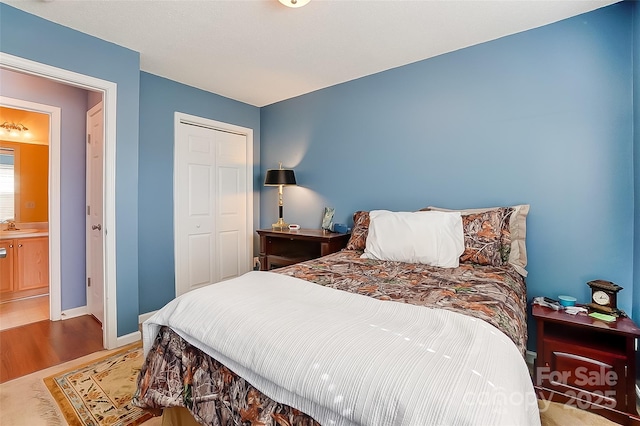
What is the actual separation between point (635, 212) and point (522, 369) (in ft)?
5.71

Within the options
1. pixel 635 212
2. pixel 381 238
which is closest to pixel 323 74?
pixel 381 238

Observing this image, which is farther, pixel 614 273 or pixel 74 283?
pixel 74 283

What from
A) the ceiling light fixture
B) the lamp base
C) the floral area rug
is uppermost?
the ceiling light fixture

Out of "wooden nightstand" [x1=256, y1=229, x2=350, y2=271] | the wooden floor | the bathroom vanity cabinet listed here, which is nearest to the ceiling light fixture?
"wooden nightstand" [x1=256, y1=229, x2=350, y2=271]

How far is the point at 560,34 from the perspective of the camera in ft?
A: 7.04

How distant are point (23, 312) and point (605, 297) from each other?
508cm

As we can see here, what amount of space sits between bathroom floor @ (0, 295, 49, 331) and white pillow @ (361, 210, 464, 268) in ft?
11.1

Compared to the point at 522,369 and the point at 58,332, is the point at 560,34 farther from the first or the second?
the point at 58,332

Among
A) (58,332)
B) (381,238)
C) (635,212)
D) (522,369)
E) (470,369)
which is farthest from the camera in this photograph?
(58,332)

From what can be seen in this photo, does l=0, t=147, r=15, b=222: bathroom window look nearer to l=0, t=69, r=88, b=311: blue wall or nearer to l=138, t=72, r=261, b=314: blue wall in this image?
l=0, t=69, r=88, b=311: blue wall

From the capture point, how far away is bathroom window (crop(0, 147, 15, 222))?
391 centimetres

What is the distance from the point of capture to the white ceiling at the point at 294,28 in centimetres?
199

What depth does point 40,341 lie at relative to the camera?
8.41 feet

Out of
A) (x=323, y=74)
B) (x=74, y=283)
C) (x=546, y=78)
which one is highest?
(x=323, y=74)
